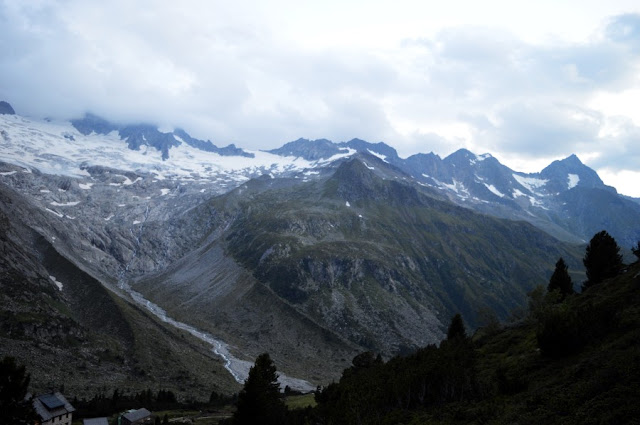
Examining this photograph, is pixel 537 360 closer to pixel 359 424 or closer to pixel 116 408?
pixel 359 424

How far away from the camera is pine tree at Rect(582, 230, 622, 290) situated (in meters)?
73.1

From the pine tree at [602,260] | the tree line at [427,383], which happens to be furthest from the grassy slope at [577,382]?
the pine tree at [602,260]

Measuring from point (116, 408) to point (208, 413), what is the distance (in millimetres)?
20529

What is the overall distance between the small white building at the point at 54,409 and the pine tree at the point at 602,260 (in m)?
93.8

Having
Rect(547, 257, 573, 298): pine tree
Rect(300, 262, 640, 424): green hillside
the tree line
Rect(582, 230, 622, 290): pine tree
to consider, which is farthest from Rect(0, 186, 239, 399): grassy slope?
Rect(582, 230, 622, 290): pine tree

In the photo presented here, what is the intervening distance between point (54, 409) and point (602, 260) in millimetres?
97424

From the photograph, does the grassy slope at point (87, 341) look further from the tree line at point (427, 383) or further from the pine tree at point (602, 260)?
the pine tree at point (602, 260)

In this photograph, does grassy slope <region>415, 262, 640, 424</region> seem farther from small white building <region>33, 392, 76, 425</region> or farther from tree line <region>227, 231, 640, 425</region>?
small white building <region>33, 392, 76, 425</region>

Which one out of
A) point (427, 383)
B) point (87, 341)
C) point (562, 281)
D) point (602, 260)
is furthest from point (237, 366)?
point (602, 260)

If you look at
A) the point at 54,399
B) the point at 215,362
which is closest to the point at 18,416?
the point at 54,399

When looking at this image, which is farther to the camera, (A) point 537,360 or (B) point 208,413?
(B) point 208,413

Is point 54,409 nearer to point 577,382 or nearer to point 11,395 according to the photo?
point 11,395

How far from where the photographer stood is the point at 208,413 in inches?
3979

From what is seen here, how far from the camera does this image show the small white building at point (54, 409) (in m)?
Answer: 67.0
